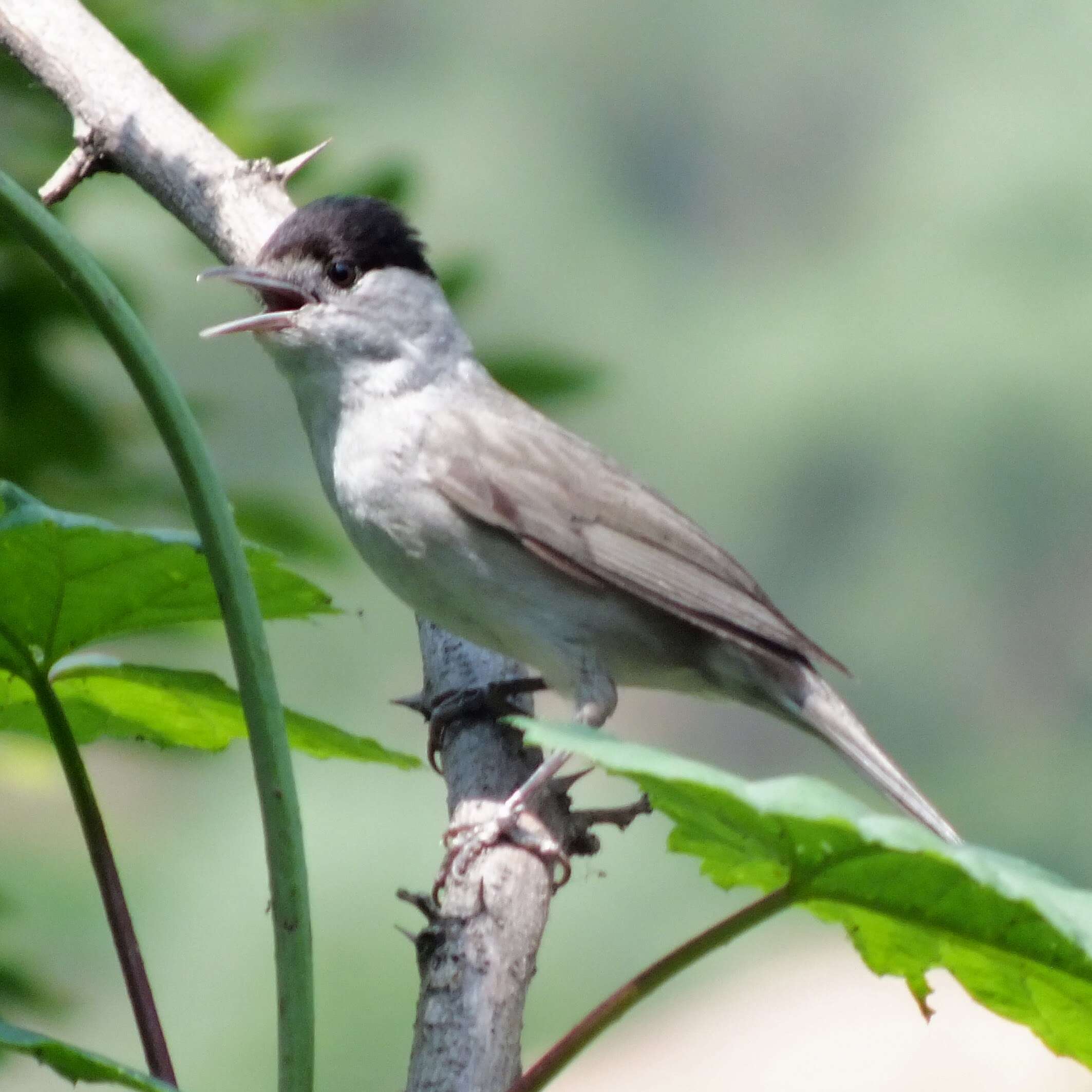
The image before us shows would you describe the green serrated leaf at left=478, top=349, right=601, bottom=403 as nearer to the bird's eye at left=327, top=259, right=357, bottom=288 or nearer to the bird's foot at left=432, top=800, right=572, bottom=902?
the bird's eye at left=327, top=259, right=357, bottom=288

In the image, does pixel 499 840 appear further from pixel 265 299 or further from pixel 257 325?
pixel 265 299

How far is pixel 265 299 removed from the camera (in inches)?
90.8

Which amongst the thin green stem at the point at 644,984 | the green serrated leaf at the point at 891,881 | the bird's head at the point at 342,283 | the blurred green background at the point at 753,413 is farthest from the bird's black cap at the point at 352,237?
the blurred green background at the point at 753,413

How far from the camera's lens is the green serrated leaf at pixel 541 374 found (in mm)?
2064

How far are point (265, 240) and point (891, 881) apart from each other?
4.82 feet

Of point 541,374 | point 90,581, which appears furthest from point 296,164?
point 90,581

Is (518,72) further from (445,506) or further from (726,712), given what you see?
(445,506)

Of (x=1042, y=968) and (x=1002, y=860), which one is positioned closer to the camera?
(x=1002, y=860)

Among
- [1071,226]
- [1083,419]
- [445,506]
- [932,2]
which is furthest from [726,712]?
[445,506]

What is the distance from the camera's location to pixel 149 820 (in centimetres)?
706

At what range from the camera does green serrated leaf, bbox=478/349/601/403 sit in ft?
6.77

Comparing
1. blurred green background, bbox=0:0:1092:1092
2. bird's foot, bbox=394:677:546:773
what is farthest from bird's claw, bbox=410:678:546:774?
blurred green background, bbox=0:0:1092:1092

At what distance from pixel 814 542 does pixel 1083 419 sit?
6.75 ft

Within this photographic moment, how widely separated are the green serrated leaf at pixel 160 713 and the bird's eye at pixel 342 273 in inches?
43.0
